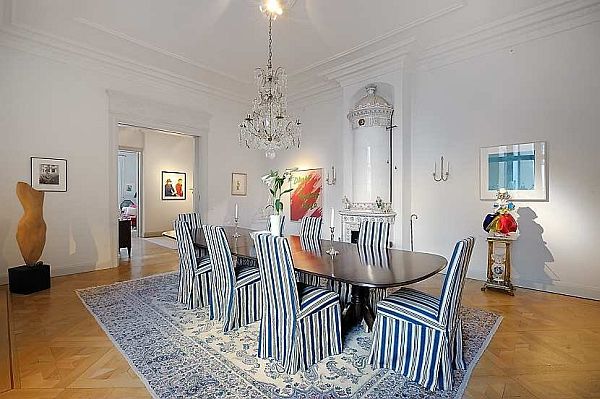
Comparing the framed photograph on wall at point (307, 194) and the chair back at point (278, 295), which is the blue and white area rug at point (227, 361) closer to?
the chair back at point (278, 295)

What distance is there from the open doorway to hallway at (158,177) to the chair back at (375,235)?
7206mm

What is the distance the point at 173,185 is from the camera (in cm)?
1071

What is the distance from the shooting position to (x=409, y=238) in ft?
17.8

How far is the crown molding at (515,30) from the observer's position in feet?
12.8

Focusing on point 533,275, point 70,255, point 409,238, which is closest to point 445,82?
point 409,238

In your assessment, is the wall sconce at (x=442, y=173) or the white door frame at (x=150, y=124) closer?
the wall sconce at (x=442, y=173)

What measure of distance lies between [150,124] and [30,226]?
8.49 feet

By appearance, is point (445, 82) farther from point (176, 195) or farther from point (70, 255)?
point (176, 195)

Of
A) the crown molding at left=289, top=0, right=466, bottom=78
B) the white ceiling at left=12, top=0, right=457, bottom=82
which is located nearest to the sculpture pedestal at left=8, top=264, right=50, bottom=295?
the white ceiling at left=12, top=0, right=457, bottom=82

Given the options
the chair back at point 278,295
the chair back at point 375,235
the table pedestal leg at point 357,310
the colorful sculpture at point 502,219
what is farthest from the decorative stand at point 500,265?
the chair back at point 278,295

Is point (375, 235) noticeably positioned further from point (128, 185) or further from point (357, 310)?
point (128, 185)

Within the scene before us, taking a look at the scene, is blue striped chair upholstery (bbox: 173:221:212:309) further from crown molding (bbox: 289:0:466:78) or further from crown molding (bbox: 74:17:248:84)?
crown molding (bbox: 289:0:466:78)

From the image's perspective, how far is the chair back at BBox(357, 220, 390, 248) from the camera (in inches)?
136

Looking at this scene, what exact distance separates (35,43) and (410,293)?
5813 millimetres
